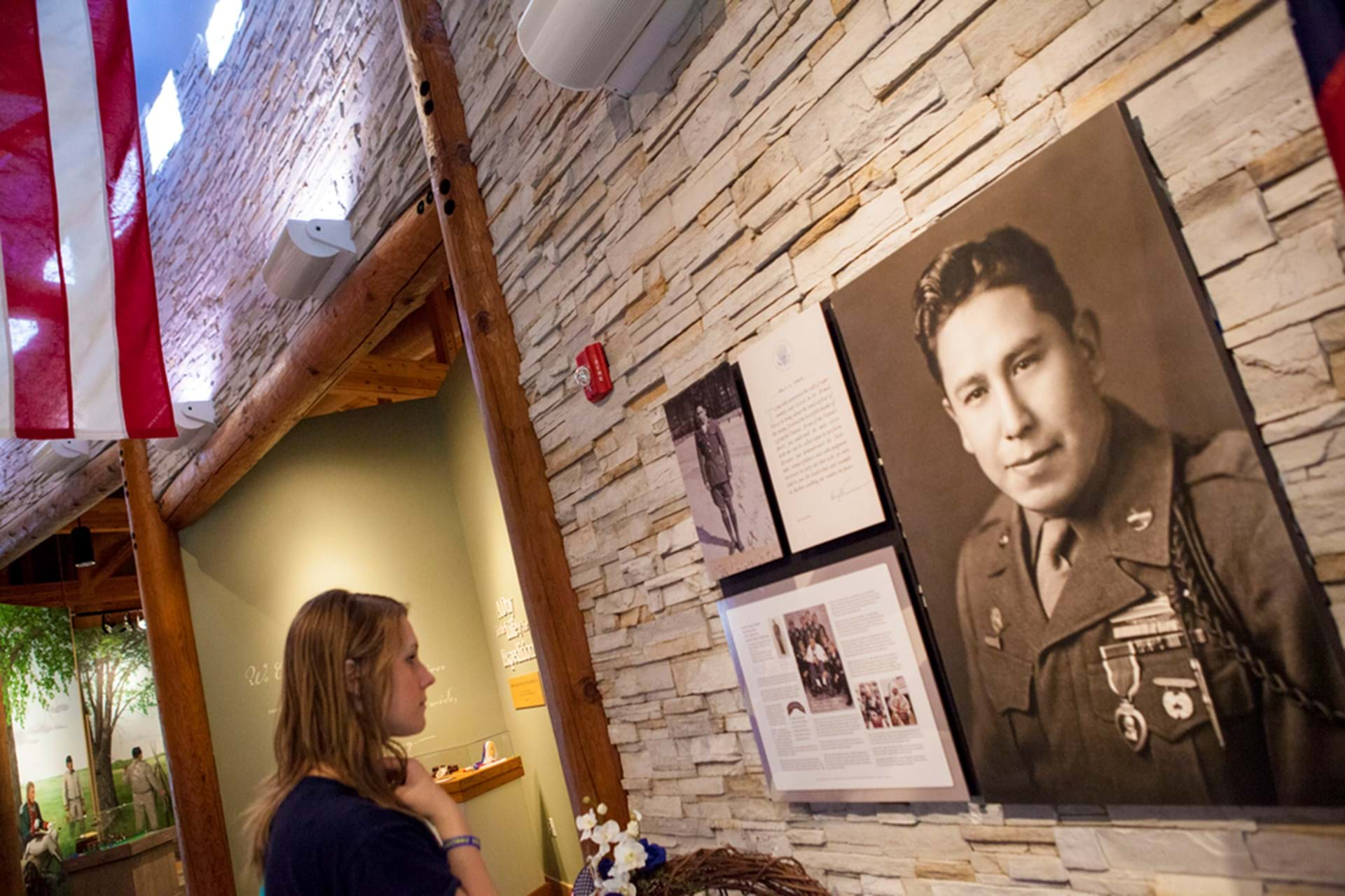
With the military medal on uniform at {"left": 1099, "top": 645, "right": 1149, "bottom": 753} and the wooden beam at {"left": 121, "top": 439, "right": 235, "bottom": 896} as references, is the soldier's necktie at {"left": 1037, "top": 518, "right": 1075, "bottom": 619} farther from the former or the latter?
the wooden beam at {"left": 121, "top": 439, "right": 235, "bottom": 896}

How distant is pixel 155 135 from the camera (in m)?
6.50

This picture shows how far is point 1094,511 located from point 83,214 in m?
4.05

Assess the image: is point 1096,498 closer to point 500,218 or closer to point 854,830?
point 854,830

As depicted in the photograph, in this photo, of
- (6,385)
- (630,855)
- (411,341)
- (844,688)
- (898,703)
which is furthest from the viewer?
(411,341)

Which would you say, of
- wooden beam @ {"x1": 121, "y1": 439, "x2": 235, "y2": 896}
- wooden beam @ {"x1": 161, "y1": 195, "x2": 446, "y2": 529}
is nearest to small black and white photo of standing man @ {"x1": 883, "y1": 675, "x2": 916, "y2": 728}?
wooden beam @ {"x1": 161, "y1": 195, "x2": 446, "y2": 529}

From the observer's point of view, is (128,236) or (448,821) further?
(128,236)

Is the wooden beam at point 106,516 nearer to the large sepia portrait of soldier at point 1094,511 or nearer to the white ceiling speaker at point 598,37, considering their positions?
the white ceiling speaker at point 598,37

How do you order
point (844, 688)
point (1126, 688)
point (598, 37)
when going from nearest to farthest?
point (1126, 688) → point (844, 688) → point (598, 37)

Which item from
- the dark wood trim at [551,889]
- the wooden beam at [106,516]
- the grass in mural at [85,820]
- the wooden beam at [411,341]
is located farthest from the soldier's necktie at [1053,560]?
the wooden beam at [106,516]

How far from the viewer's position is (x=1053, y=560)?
4.81 feet

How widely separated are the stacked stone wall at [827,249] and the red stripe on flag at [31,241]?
1.84m

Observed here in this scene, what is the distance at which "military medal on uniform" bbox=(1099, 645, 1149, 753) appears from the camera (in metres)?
1.37

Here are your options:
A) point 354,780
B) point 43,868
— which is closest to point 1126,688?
point 354,780

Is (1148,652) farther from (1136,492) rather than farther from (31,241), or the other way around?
(31,241)
